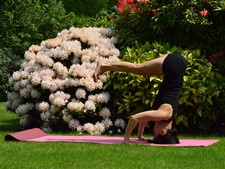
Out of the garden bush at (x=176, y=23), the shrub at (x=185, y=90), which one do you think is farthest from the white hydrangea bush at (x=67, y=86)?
the garden bush at (x=176, y=23)

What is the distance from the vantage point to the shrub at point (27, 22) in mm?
20188

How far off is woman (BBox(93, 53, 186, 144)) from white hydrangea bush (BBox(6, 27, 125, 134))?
66.0 inches

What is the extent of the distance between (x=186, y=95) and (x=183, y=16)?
1.54 m

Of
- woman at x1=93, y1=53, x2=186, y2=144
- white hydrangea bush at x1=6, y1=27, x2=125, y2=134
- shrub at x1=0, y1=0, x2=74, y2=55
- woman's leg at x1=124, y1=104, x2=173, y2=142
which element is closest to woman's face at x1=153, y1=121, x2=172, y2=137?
woman at x1=93, y1=53, x2=186, y2=144

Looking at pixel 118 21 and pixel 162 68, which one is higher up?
pixel 118 21

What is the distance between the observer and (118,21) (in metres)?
12.6

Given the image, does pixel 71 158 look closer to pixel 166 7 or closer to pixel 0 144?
pixel 0 144

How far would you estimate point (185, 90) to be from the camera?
35.4ft

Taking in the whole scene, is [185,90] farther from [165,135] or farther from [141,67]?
[165,135]

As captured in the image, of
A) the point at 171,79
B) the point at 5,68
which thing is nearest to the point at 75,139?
the point at 171,79

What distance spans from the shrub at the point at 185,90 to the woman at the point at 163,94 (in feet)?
4.48

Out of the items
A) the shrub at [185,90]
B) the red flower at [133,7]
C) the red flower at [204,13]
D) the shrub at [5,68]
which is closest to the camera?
the shrub at [185,90]

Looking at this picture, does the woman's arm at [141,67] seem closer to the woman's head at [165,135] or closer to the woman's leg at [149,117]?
the woman's leg at [149,117]

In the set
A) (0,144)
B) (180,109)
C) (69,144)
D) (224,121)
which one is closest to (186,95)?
(180,109)
